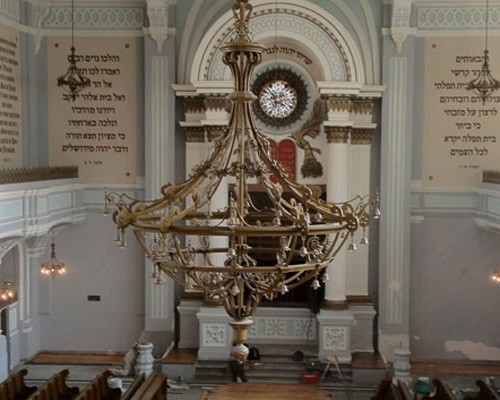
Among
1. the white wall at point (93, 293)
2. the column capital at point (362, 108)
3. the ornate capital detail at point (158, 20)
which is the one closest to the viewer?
the ornate capital detail at point (158, 20)

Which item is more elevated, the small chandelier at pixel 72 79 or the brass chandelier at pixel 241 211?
the small chandelier at pixel 72 79

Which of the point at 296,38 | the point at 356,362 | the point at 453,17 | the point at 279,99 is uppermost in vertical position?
the point at 453,17

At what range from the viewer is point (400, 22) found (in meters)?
14.0

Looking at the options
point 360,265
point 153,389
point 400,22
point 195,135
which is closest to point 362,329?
point 360,265

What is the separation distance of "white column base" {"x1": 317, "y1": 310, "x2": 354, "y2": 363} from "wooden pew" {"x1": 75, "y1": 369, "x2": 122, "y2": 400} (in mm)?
4170

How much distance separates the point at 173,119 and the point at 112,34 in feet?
7.18

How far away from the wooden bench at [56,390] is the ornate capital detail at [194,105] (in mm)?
5654

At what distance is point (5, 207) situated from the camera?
1170cm

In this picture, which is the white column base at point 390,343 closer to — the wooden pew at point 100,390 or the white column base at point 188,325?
the white column base at point 188,325

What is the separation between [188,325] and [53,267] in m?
2.89

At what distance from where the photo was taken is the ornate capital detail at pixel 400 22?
13844 mm

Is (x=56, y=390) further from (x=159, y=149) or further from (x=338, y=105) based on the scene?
(x=338, y=105)

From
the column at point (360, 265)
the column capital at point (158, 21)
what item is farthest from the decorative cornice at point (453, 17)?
the column capital at point (158, 21)

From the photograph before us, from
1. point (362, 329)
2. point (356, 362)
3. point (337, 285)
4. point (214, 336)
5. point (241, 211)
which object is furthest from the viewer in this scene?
point (362, 329)
